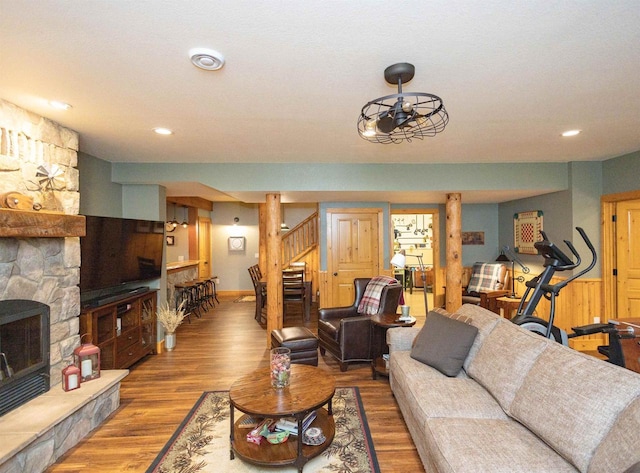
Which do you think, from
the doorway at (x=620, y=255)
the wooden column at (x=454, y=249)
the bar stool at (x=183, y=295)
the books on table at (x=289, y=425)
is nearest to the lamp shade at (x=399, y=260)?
the wooden column at (x=454, y=249)

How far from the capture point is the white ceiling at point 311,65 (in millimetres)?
1506

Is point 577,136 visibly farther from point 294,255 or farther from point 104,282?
point 294,255

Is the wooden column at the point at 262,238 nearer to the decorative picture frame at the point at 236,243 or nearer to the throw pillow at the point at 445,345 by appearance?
the decorative picture frame at the point at 236,243

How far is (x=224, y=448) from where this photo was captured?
240cm

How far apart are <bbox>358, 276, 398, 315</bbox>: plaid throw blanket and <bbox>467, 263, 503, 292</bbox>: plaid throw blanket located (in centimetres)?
255

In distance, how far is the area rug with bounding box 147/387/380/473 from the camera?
219 cm

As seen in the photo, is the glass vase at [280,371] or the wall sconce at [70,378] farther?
the wall sconce at [70,378]

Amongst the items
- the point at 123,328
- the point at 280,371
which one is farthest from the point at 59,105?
the point at 280,371

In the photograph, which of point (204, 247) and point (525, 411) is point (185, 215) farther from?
point (525, 411)

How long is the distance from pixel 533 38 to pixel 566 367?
1724 mm

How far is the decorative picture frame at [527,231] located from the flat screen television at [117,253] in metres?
5.64

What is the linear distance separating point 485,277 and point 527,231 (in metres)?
1.08

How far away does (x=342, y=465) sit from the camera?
2209 millimetres

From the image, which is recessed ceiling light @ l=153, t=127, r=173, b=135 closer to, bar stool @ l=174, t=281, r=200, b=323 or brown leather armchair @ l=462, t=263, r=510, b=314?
bar stool @ l=174, t=281, r=200, b=323
